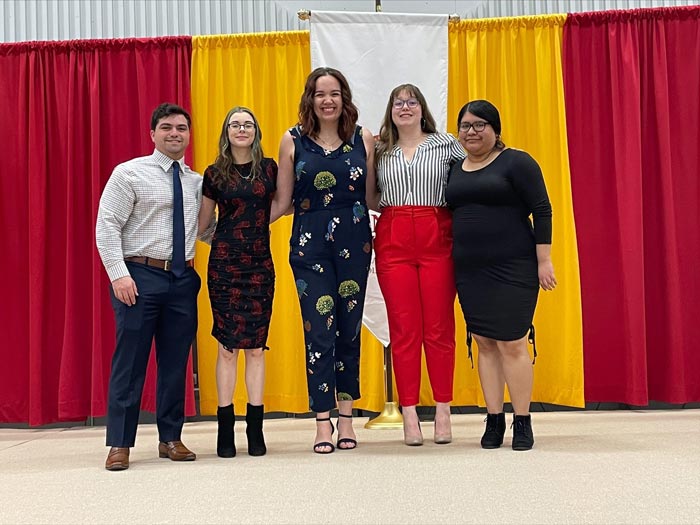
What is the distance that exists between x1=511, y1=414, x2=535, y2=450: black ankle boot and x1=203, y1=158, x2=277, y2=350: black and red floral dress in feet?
3.43

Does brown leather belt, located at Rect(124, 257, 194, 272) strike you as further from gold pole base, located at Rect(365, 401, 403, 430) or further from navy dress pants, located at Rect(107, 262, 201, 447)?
gold pole base, located at Rect(365, 401, 403, 430)

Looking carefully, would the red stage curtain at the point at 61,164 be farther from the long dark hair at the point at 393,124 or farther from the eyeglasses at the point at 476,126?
the eyeglasses at the point at 476,126

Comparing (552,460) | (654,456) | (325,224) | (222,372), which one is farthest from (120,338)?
(654,456)

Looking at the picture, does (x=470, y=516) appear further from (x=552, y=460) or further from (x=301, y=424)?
(x=301, y=424)

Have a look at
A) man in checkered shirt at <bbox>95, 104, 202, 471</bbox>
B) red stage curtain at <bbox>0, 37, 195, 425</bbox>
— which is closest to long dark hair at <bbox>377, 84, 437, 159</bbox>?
man in checkered shirt at <bbox>95, 104, 202, 471</bbox>

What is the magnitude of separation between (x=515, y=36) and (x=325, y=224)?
186cm

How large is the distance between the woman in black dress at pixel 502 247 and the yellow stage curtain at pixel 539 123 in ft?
3.67

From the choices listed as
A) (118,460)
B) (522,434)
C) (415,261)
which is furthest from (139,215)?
(522,434)

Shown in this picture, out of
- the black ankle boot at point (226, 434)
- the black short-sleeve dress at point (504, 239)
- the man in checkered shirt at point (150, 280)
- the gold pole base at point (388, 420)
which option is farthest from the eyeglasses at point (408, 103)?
the gold pole base at point (388, 420)

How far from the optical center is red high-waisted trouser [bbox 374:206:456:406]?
2.91 meters

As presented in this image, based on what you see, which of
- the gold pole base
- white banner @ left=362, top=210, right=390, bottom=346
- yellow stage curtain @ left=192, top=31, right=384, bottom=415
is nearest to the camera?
the gold pole base

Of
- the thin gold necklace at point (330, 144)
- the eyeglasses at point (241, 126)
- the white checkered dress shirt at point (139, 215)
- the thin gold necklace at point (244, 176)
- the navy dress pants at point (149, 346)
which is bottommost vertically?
the navy dress pants at point (149, 346)

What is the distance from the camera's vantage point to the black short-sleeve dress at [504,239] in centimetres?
276

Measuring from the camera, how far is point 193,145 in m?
3.97
